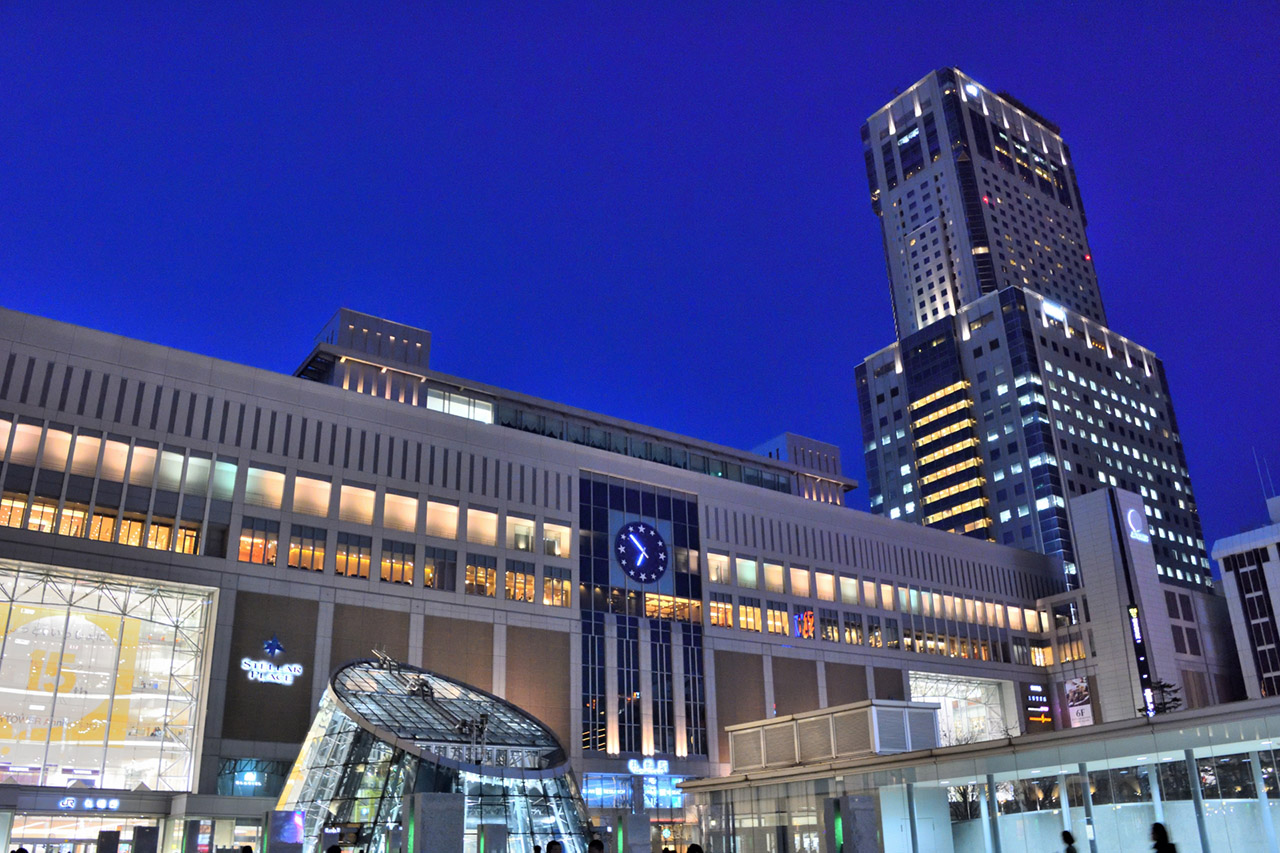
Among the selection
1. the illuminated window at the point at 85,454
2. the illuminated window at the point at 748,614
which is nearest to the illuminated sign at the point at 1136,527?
the illuminated window at the point at 748,614

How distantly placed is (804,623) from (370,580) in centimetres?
3577

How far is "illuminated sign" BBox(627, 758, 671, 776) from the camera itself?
218 feet

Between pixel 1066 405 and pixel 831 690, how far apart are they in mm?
90274

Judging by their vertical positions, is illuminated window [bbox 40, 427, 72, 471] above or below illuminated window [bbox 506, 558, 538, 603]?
above

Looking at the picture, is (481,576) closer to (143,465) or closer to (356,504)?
(356,504)

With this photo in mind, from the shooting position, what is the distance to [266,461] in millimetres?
59875

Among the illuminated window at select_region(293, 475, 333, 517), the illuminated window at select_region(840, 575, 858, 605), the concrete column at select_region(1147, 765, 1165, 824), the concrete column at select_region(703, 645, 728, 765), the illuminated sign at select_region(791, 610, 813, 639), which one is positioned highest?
the illuminated window at select_region(293, 475, 333, 517)

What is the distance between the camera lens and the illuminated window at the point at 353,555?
60.8 metres

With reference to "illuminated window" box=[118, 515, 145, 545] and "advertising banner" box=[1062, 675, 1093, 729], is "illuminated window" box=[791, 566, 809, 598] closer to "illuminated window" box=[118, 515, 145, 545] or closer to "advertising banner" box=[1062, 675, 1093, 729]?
"advertising banner" box=[1062, 675, 1093, 729]

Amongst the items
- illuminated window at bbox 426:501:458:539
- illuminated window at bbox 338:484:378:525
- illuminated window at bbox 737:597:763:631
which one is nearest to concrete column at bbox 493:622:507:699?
illuminated window at bbox 426:501:458:539

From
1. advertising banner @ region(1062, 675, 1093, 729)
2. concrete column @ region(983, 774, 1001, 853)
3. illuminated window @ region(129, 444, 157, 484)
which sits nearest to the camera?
concrete column @ region(983, 774, 1001, 853)

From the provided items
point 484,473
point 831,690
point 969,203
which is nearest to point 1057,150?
point 969,203

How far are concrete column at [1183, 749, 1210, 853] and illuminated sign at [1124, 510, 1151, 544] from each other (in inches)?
2769

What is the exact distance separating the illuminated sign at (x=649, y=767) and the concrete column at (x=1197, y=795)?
134 ft
